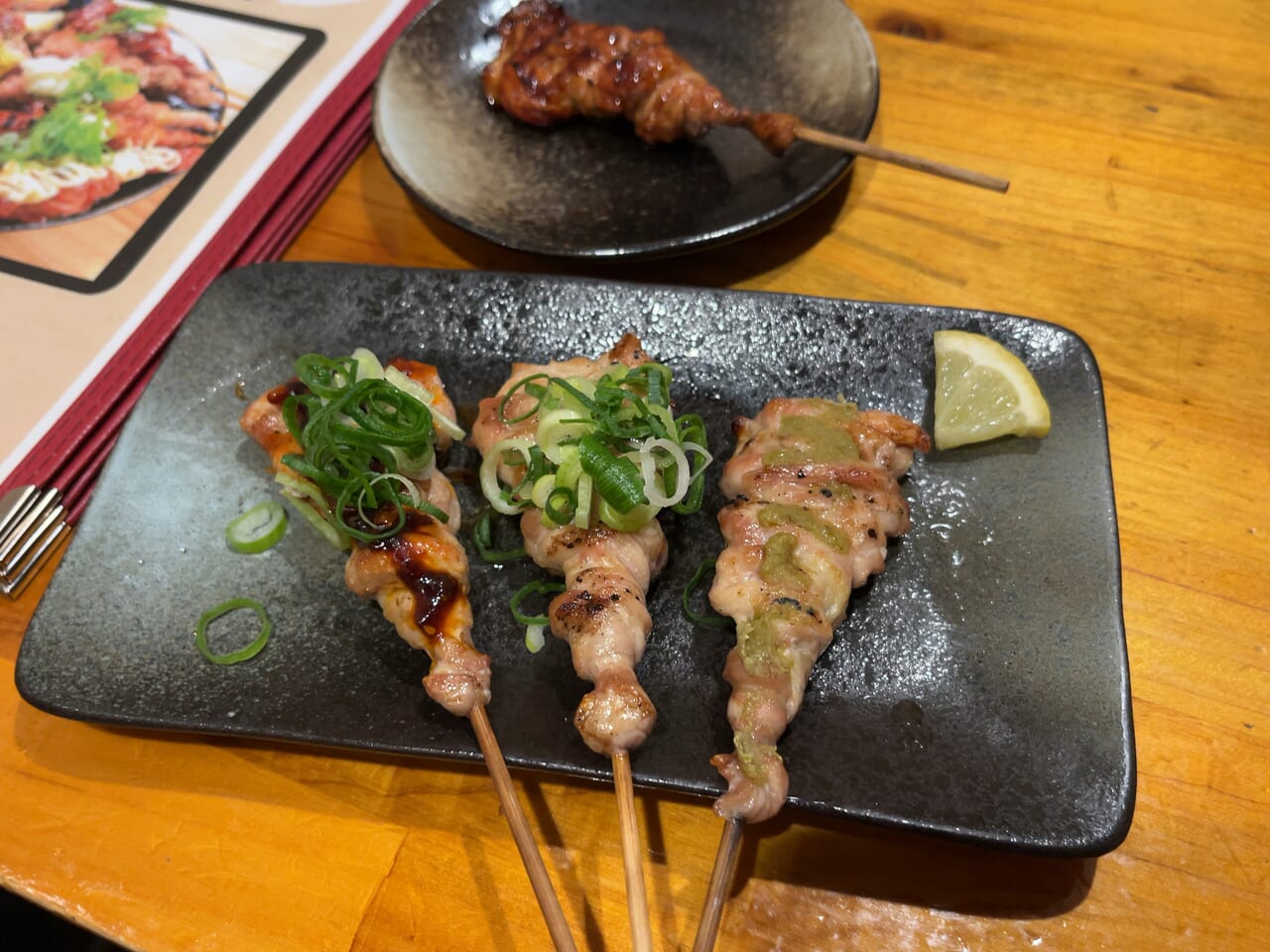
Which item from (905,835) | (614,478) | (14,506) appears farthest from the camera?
(14,506)

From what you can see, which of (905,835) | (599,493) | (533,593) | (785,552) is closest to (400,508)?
(533,593)

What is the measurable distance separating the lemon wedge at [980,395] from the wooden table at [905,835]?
0.53 metres

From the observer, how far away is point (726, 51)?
4.14 m

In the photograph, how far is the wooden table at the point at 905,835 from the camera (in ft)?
7.39

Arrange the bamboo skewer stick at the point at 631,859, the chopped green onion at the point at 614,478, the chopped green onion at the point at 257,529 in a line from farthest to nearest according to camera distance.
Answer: the chopped green onion at the point at 257,529
the chopped green onion at the point at 614,478
the bamboo skewer stick at the point at 631,859

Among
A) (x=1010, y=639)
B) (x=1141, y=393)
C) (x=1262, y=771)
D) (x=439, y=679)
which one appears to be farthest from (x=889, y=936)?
(x=1141, y=393)

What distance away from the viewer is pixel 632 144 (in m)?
3.89

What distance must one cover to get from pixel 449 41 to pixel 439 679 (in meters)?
3.17

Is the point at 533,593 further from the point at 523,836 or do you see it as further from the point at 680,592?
the point at 523,836

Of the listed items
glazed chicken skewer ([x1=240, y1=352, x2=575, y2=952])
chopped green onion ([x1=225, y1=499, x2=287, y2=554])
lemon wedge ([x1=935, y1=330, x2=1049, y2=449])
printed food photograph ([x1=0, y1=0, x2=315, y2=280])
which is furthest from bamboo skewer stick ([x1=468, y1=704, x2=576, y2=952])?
printed food photograph ([x1=0, y1=0, x2=315, y2=280])

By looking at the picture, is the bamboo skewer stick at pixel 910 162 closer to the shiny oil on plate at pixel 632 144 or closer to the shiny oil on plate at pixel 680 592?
the shiny oil on plate at pixel 632 144

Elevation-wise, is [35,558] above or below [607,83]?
below

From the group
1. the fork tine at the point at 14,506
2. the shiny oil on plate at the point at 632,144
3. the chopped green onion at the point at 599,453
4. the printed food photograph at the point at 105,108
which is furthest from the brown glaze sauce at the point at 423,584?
the printed food photograph at the point at 105,108

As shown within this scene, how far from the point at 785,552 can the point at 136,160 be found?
3.48 metres
